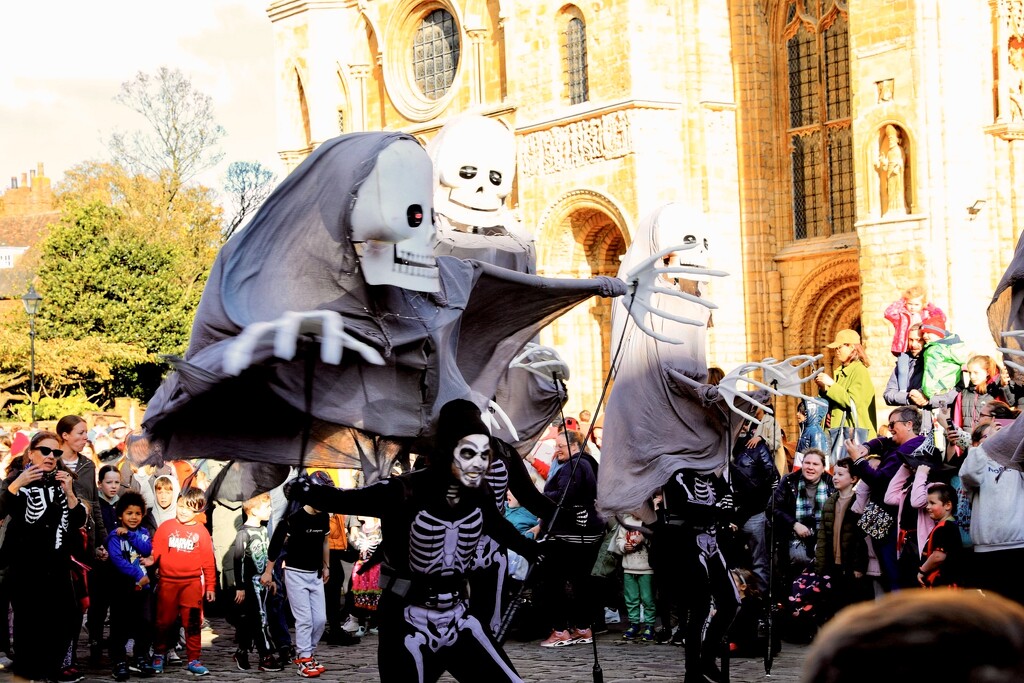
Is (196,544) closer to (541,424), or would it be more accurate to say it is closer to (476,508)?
(541,424)

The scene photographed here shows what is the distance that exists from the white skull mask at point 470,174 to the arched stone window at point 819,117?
16374mm

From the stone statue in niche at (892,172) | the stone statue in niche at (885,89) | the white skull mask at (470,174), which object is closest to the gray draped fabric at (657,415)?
the white skull mask at (470,174)

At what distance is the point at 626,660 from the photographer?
12.2 meters

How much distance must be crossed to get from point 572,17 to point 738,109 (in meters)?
3.68

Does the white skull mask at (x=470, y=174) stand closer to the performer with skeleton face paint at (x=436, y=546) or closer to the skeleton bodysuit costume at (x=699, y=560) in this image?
the skeleton bodysuit costume at (x=699, y=560)

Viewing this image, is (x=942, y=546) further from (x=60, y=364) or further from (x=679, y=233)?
(x=60, y=364)

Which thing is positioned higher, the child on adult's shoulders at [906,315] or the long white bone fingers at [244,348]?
the child on adult's shoulders at [906,315]

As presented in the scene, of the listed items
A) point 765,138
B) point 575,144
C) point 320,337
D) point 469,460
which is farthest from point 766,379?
point 575,144

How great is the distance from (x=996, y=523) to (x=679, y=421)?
217 cm

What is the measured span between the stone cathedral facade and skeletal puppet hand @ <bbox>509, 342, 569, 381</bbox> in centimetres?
1311

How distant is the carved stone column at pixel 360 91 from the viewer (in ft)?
115

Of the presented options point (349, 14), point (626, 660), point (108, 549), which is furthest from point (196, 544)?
point (349, 14)

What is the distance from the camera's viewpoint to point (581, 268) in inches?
1157

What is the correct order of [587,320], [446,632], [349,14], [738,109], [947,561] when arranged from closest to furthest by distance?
[446,632]
[947,561]
[738,109]
[587,320]
[349,14]
